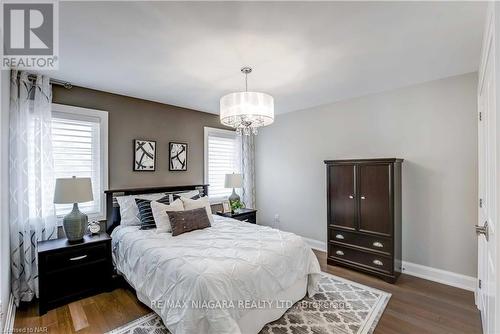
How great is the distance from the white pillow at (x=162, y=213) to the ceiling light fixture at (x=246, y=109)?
130 centimetres

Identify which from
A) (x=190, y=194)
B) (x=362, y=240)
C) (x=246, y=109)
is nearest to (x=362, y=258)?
(x=362, y=240)

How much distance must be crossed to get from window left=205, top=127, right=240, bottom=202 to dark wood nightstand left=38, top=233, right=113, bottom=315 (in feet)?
6.77

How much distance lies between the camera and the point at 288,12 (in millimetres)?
1692

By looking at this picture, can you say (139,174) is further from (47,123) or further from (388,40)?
(388,40)

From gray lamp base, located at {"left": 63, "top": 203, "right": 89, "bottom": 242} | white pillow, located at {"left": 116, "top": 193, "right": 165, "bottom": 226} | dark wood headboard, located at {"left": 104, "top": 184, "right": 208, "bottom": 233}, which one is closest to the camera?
gray lamp base, located at {"left": 63, "top": 203, "right": 89, "bottom": 242}

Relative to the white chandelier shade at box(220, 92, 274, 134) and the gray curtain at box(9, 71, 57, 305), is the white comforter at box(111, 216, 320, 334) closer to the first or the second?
the gray curtain at box(9, 71, 57, 305)

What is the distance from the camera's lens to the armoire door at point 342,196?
3266 mm

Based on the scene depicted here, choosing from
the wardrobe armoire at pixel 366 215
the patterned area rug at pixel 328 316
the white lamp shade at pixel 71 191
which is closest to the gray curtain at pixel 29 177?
the white lamp shade at pixel 71 191

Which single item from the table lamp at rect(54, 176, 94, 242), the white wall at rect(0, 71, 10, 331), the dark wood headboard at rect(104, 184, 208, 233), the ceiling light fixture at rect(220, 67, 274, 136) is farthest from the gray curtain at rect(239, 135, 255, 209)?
the white wall at rect(0, 71, 10, 331)

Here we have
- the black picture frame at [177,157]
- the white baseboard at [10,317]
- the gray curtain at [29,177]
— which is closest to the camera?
the white baseboard at [10,317]

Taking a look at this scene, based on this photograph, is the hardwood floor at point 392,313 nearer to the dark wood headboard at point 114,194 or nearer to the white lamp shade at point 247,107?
the dark wood headboard at point 114,194

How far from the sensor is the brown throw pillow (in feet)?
9.00

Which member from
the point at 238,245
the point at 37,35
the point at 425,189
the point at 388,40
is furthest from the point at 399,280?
the point at 37,35

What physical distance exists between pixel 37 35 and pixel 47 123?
1134mm
